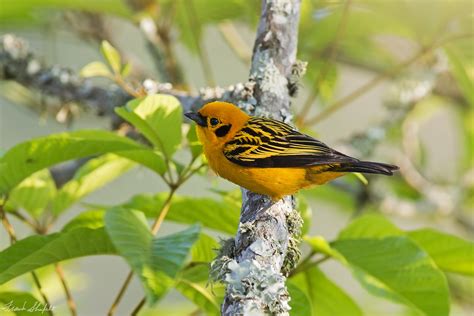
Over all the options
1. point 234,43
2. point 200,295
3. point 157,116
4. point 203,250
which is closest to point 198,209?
point 203,250

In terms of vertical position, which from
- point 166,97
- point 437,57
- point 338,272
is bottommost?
point 338,272

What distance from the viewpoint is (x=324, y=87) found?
12.3 ft

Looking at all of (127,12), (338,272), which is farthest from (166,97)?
(338,272)

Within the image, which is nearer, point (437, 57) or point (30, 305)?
point (30, 305)

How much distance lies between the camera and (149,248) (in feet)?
6.05

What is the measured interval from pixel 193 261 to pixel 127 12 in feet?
5.54

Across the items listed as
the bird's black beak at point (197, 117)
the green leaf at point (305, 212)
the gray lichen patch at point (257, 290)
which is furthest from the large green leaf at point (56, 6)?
the gray lichen patch at point (257, 290)

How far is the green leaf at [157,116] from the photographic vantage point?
2199 millimetres

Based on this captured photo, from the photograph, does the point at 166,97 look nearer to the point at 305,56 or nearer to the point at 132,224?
the point at 132,224

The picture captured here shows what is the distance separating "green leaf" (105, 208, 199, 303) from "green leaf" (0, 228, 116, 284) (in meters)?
0.14

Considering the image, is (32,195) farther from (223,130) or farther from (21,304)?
(223,130)

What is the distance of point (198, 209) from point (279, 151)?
36 centimetres

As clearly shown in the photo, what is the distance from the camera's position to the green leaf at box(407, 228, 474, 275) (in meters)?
2.49

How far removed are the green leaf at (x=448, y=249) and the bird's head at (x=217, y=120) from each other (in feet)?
2.39
